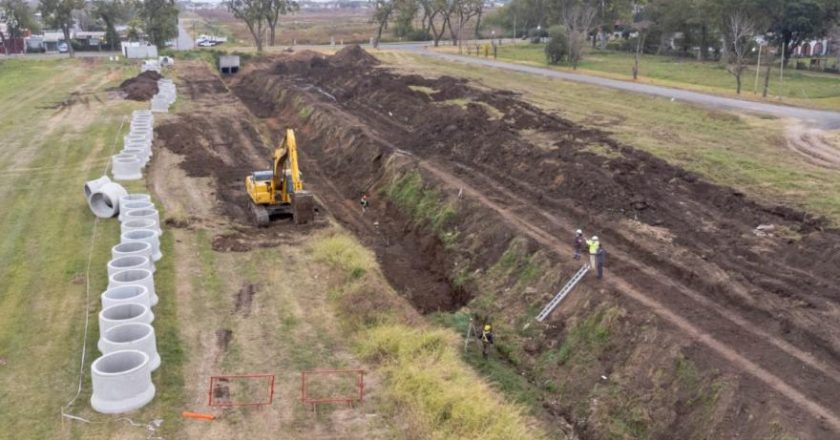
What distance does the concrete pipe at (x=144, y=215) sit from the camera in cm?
2489

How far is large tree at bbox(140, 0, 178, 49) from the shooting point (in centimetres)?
8638

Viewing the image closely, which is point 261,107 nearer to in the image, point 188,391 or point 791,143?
point 791,143

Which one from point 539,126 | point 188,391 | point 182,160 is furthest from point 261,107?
point 188,391

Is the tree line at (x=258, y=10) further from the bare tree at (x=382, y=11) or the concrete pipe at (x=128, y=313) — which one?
the concrete pipe at (x=128, y=313)

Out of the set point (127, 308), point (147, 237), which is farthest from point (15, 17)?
point (127, 308)

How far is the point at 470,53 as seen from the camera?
8600cm

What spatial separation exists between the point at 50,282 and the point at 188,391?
852cm

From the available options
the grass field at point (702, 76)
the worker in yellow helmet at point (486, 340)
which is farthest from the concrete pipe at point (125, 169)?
the grass field at point (702, 76)

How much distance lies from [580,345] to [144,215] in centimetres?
1628

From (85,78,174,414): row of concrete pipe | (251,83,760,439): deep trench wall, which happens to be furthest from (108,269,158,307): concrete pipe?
(251,83,760,439): deep trench wall

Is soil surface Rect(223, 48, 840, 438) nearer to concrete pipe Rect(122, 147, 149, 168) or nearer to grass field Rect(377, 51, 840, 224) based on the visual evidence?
grass field Rect(377, 51, 840, 224)

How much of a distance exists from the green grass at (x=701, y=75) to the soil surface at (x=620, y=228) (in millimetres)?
20001

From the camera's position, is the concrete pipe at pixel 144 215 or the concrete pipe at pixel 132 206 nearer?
the concrete pipe at pixel 144 215

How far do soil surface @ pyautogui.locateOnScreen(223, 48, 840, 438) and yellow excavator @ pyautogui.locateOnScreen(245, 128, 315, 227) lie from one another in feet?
8.63
